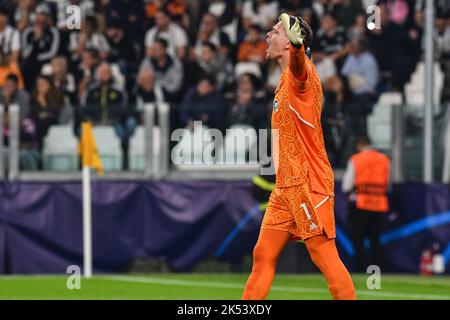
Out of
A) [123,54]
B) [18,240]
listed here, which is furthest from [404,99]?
[18,240]

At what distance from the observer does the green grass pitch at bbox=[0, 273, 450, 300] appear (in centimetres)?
1551

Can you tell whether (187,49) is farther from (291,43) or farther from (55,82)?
(291,43)

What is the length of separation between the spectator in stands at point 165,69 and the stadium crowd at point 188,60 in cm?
2

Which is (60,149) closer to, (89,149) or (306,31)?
(89,149)

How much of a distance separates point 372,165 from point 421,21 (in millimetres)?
4141

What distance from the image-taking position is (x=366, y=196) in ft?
63.6

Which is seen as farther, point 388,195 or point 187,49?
point 187,49

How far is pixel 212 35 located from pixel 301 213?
13316 mm

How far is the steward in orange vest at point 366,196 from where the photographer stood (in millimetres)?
19125

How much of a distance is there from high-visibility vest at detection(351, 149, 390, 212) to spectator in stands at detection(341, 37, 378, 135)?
4.50 ft

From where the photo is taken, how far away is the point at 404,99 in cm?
2130

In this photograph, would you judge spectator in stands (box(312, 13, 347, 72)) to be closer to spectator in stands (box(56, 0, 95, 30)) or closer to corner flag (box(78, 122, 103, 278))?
spectator in stands (box(56, 0, 95, 30))

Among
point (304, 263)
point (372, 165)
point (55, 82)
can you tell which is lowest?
point (304, 263)

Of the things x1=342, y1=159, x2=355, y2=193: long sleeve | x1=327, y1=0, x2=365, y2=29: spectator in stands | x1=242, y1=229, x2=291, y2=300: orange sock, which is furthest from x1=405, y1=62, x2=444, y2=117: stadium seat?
x1=242, y1=229, x2=291, y2=300: orange sock
